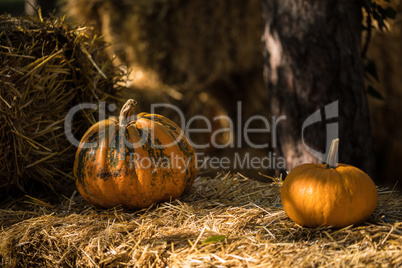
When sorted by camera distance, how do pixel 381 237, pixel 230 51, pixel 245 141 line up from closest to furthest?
pixel 381 237
pixel 230 51
pixel 245 141

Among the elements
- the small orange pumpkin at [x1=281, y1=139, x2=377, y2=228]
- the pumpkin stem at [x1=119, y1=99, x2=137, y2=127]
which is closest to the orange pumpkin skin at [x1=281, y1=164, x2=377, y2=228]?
the small orange pumpkin at [x1=281, y1=139, x2=377, y2=228]

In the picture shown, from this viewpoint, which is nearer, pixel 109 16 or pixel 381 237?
pixel 381 237

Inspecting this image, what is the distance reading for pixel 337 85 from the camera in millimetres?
2516

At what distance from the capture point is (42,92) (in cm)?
222

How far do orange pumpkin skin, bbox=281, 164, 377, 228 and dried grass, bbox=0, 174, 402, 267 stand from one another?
0.05 metres

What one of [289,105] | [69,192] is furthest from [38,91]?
[289,105]

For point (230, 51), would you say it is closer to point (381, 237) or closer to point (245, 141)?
point (245, 141)

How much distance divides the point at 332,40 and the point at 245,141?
2.49 m

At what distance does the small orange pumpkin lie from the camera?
154 centimetres

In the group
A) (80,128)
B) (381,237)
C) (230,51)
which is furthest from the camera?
(230,51)

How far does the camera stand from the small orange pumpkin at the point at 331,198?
5.04 ft

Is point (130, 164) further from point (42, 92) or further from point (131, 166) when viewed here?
point (42, 92)

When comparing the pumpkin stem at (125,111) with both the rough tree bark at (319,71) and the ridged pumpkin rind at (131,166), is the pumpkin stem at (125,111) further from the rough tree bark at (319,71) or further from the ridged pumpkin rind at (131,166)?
the rough tree bark at (319,71)

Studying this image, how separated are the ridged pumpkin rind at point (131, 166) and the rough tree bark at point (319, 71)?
0.99 meters
